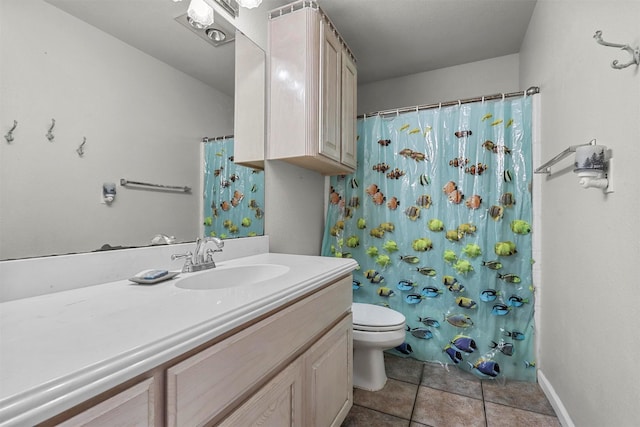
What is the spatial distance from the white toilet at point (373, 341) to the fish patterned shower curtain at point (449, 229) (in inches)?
15.2

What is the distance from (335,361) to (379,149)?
1.51 metres

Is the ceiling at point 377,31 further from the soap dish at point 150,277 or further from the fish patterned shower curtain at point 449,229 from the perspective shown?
the soap dish at point 150,277

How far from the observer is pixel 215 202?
1432mm

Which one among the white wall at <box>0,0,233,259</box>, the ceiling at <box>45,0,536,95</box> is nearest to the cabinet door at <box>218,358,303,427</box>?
the white wall at <box>0,0,233,259</box>

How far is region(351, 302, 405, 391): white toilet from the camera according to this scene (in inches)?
66.4

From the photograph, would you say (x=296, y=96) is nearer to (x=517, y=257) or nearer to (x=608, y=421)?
(x=517, y=257)

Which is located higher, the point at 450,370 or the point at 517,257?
the point at 517,257

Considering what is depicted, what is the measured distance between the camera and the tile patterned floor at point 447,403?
1512 mm

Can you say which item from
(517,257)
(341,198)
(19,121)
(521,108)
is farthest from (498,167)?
(19,121)

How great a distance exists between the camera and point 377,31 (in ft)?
7.16

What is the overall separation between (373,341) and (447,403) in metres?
0.52

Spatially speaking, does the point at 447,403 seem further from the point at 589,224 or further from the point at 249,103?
the point at 249,103

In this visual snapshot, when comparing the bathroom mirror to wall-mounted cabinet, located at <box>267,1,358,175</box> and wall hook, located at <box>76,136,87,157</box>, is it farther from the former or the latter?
wall-mounted cabinet, located at <box>267,1,358,175</box>

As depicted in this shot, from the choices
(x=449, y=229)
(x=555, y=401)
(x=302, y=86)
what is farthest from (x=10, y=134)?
(x=555, y=401)
